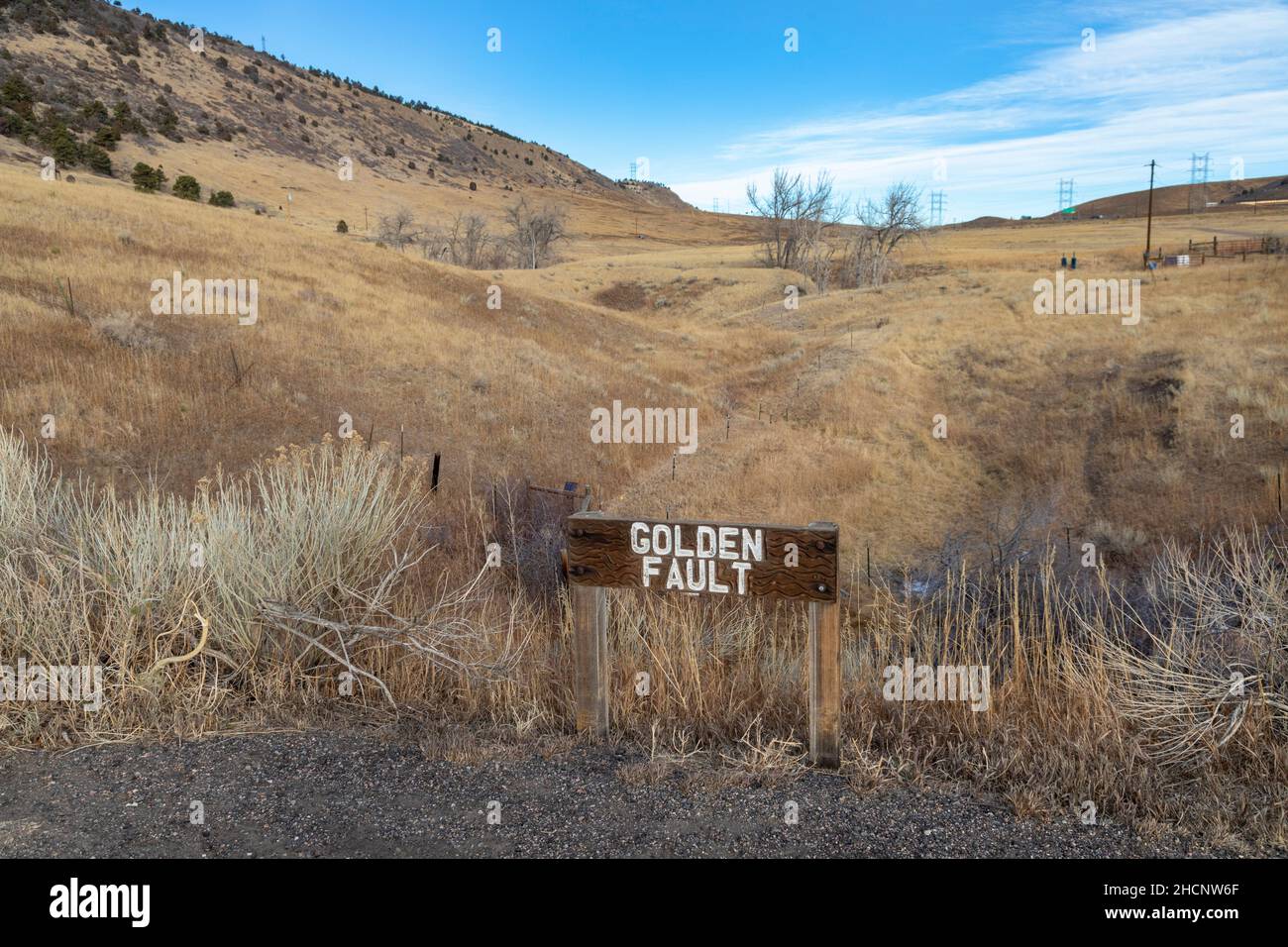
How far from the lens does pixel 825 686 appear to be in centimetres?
389

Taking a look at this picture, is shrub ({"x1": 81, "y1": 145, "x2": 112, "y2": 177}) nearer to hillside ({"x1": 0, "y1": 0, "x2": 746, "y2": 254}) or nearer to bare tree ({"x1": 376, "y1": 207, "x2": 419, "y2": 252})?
hillside ({"x1": 0, "y1": 0, "x2": 746, "y2": 254})

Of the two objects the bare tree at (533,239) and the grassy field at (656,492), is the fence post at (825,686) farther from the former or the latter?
the bare tree at (533,239)

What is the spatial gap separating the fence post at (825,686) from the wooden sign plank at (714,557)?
0.08 meters

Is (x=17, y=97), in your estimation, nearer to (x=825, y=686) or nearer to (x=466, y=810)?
(x=466, y=810)

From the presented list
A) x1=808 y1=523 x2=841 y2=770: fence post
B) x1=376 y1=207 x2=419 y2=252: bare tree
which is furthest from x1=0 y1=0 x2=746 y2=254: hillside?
x1=808 y1=523 x2=841 y2=770: fence post

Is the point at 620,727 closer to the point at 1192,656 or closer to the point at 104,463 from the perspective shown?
the point at 1192,656

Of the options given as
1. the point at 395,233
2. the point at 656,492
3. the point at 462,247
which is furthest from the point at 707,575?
the point at 462,247

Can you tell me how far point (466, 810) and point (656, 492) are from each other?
12170 millimetres

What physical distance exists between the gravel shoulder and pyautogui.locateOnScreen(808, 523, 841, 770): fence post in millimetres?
133

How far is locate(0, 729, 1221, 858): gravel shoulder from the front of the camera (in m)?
3.21

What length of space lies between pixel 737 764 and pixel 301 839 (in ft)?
5.86

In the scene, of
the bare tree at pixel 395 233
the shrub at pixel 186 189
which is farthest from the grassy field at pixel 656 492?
the bare tree at pixel 395 233
